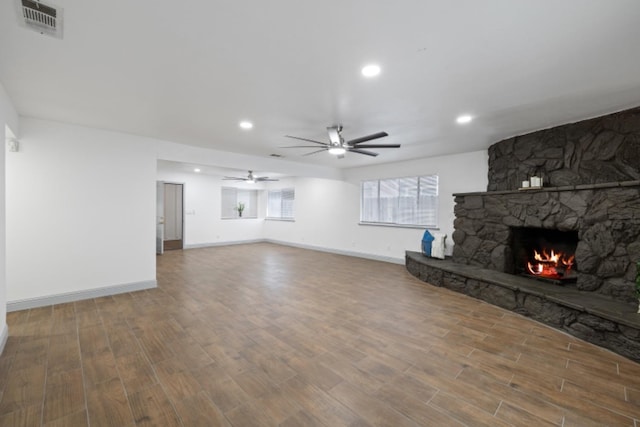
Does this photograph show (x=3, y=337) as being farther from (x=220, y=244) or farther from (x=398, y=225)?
(x=220, y=244)

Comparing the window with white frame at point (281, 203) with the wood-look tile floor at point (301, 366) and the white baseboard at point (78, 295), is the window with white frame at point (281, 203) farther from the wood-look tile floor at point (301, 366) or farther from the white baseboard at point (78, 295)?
the wood-look tile floor at point (301, 366)

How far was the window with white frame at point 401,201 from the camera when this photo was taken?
6.23 metres

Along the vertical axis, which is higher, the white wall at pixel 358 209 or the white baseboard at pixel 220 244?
the white wall at pixel 358 209

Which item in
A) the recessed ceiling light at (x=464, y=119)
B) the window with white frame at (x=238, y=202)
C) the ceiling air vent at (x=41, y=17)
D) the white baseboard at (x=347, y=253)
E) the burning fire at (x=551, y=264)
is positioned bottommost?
the white baseboard at (x=347, y=253)

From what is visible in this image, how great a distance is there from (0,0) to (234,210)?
8772 millimetres

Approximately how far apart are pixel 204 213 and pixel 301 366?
7.87m

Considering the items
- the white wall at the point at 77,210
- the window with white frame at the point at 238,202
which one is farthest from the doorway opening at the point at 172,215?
the white wall at the point at 77,210

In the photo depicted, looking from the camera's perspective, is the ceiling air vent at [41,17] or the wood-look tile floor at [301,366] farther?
the wood-look tile floor at [301,366]

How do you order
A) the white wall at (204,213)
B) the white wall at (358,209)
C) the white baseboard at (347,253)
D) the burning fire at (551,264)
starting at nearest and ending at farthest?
the burning fire at (551,264), the white wall at (358,209), the white baseboard at (347,253), the white wall at (204,213)

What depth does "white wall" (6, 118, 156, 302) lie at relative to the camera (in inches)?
140

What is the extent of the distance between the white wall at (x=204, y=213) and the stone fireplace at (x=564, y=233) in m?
7.01

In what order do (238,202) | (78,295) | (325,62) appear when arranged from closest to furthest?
(325,62)
(78,295)
(238,202)

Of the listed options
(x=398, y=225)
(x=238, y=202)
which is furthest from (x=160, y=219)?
(x=398, y=225)

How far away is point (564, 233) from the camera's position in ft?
14.2
